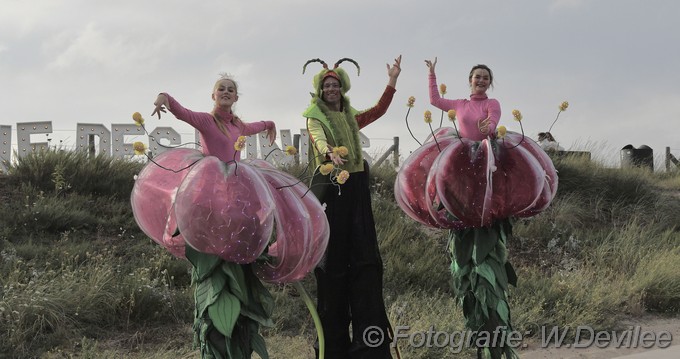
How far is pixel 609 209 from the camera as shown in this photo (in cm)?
997

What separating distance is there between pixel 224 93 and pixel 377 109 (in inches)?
41.2

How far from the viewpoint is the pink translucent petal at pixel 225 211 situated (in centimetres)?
276

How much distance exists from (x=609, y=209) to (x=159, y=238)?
855cm

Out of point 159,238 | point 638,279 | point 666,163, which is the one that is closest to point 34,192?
point 159,238

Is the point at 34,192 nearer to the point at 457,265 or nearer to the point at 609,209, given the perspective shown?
the point at 457,265

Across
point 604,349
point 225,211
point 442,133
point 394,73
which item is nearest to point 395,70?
point 394,73

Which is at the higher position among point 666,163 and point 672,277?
point 666,163

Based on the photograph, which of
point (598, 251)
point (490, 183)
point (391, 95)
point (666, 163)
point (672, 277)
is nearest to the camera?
point (490, 183)

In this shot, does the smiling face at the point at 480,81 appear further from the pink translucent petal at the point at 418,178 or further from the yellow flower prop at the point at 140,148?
the yellow flower prop at the point at 140,148

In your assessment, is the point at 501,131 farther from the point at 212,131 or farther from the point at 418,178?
the point at 212,131

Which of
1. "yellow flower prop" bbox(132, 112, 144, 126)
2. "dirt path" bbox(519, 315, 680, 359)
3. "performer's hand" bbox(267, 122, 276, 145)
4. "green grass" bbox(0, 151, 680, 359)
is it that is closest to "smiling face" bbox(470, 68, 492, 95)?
"performer's hand" bbox(267, 122, 276, 145)

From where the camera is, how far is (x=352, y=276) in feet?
12.0

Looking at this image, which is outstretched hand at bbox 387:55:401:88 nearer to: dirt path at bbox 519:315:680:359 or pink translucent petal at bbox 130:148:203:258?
pink translucent petal at bbox 130:148:203:258

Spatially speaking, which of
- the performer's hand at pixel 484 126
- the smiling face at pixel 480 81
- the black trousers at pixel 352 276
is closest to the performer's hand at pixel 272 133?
the black trousers at pixel 352 276
